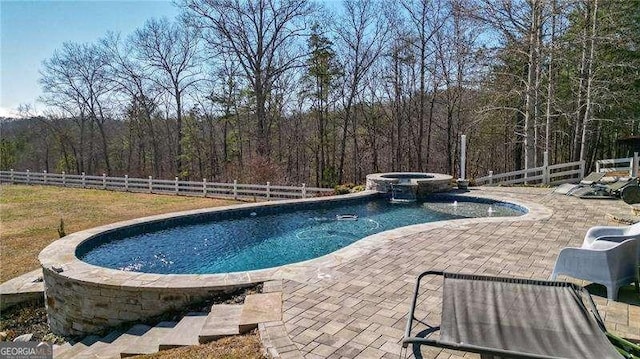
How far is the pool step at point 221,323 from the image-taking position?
3.42 metres

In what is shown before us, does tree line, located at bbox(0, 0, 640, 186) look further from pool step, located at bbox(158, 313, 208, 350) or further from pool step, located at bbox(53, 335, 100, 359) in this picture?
pool step, located at bbox(158, 313, 208, 350)

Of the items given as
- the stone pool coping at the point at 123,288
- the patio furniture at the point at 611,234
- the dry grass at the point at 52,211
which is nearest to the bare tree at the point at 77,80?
the dry grass at the point at 52,211

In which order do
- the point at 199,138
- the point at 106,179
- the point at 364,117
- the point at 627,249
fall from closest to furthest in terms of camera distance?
the point at 627,249 → the point at 106,179 → the point at 364,117 → the point at 199,138

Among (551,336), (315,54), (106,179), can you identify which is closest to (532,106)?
(315,54)

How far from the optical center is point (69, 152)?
3031 centimetres

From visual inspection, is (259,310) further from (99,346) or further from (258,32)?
(258,32)

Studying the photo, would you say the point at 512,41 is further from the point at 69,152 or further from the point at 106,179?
the point at 69,152

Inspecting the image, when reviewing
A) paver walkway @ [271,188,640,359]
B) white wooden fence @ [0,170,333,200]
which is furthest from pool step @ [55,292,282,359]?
white wooden fence @ [0,170,333,200]

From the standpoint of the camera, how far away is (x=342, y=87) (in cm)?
2166

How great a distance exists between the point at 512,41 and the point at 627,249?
13.0 meters

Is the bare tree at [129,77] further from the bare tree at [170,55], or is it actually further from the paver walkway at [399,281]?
the paver walkway at [399,281]

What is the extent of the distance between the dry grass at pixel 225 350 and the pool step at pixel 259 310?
0.38 feet

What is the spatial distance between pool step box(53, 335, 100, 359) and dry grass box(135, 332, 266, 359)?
1.54 meters

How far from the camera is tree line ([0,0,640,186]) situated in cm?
1480
